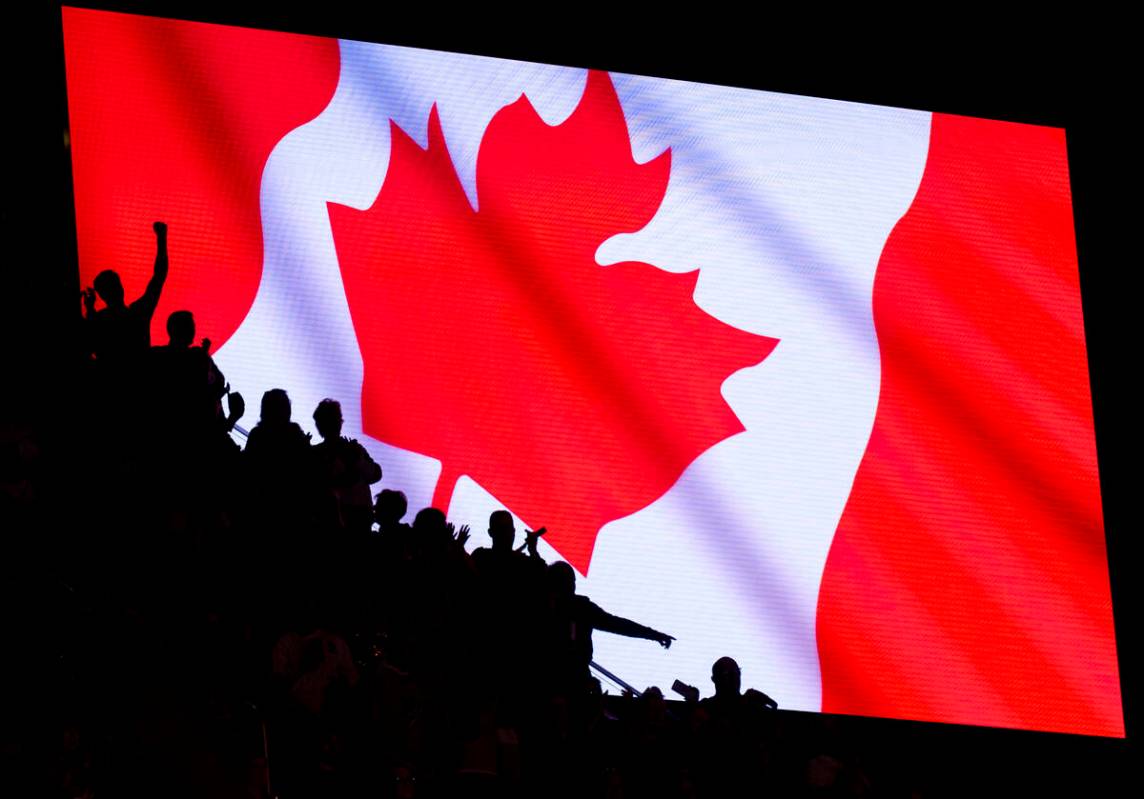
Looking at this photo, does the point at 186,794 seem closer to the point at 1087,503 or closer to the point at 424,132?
the point at 424,132

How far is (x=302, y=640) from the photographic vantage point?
12.6 feet

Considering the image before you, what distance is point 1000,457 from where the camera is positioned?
639 centimetres

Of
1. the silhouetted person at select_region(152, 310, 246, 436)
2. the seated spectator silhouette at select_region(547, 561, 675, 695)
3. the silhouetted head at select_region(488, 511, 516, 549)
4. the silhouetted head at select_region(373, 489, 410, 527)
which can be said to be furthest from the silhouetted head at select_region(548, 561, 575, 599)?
the silhouetted person at select_region(152, 310, 246, 436)

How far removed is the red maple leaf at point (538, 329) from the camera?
5.93 m

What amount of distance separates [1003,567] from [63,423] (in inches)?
151

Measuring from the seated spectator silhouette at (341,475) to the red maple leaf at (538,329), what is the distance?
3.58ft

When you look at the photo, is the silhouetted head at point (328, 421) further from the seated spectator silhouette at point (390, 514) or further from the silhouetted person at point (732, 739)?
the silhouetted person at point (732, 739)

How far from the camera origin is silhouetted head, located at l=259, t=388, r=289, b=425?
14.3 ft

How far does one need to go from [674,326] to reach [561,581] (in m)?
1.89

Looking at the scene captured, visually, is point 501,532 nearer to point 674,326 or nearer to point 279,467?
point 279,467

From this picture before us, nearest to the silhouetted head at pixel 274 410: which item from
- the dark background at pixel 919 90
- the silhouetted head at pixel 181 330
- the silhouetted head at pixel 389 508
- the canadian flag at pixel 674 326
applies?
the silhouetted head at pixel 181 330

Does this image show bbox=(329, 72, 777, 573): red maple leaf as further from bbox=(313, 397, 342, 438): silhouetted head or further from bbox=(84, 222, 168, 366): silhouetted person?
bbox=(84, 222, 168, 366): silhouetted person

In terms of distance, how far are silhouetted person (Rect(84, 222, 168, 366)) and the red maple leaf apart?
4.77ft

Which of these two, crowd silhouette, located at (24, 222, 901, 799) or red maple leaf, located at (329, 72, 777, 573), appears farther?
red maple leaf, located at (329, 72, 777, 573)
